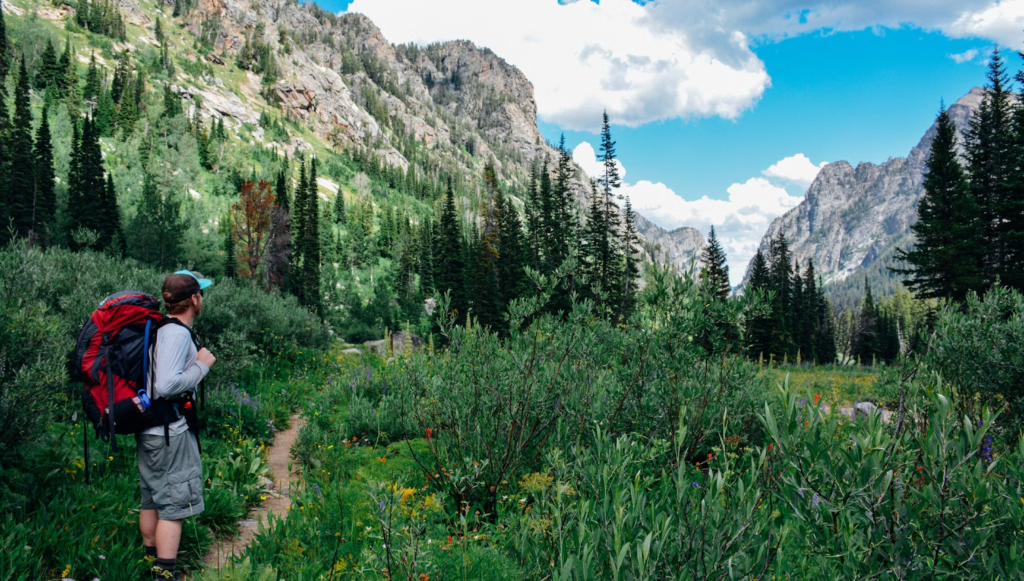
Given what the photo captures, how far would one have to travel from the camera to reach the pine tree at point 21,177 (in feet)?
130

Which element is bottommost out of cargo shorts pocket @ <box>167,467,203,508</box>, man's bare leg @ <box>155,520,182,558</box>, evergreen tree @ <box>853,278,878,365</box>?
evergreen tree @ <box>853,278,878,365</box>

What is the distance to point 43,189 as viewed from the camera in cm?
4294

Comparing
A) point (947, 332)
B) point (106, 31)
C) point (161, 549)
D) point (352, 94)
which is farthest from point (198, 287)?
point (352, 94)

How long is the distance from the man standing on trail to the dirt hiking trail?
0.42 m

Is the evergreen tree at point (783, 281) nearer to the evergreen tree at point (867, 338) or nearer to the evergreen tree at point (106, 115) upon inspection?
the evergreen tree at point (867, 338)

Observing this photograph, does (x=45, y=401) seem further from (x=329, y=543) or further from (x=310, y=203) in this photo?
(x=310, y=203)

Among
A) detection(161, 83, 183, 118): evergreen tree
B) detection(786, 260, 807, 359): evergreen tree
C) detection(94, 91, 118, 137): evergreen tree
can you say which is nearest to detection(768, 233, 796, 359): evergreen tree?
detection(786, 260, 807, 359): evergreen tree

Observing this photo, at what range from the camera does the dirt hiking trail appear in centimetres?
425

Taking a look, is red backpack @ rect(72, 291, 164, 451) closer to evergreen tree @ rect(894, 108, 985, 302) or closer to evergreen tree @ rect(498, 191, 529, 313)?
evergreen tree @ rect(894, 108, 985, 302)

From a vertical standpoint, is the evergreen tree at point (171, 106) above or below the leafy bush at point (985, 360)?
above

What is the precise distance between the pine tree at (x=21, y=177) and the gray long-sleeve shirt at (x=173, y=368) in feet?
168

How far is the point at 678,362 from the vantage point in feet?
14.3

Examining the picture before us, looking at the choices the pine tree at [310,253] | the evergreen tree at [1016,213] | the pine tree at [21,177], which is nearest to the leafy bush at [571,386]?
the evergreen tree at [1016,213]

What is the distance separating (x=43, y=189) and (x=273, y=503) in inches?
2209
